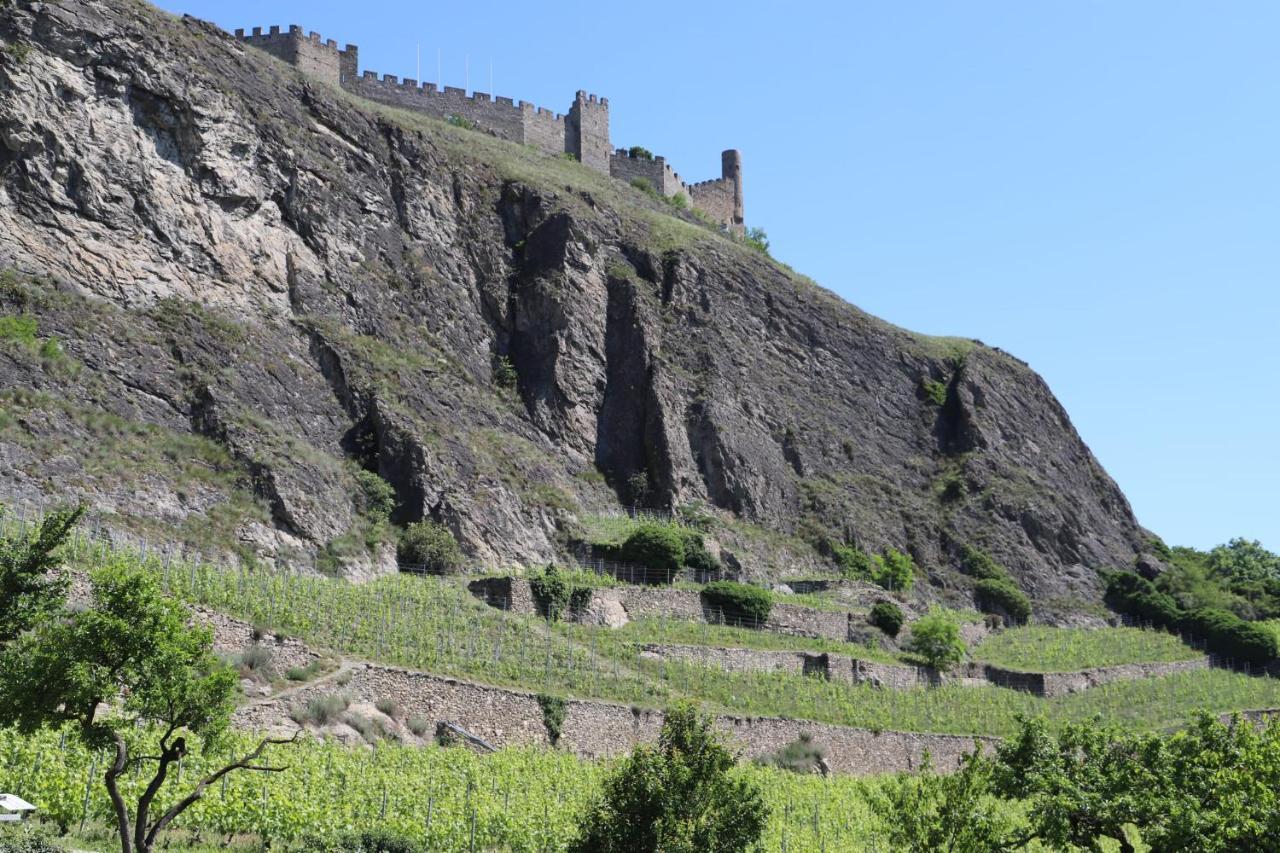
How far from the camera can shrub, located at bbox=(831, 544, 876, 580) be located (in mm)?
67500

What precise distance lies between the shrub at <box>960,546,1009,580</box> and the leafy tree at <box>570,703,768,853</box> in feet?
A: 165

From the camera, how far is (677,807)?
2345 cm

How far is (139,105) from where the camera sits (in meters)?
54.6

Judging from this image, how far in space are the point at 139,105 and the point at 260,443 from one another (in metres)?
15.2

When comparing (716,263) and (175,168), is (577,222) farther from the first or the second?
(175,168)

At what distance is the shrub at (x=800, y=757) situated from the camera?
142ft

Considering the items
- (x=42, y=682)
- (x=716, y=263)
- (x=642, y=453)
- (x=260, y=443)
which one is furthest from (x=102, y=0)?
(x=42, y=682)

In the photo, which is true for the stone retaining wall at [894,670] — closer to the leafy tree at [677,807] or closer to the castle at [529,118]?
the leafy tree at [677,807]

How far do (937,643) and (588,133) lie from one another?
46581 mm

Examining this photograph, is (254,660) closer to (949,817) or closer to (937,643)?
(949,817)

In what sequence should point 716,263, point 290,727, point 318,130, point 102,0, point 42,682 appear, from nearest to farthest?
point 42,682 → point 290,727 → point 102,0 → point 318,130 → point 716,263

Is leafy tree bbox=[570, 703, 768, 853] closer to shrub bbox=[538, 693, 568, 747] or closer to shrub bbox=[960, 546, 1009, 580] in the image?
shrub bbox=[538, 693, 568, 747]

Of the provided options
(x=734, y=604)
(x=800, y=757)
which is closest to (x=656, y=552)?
(x=734, y=604)

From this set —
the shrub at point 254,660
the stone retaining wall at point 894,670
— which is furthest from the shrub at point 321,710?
the stone retaining wall at point 894,670
